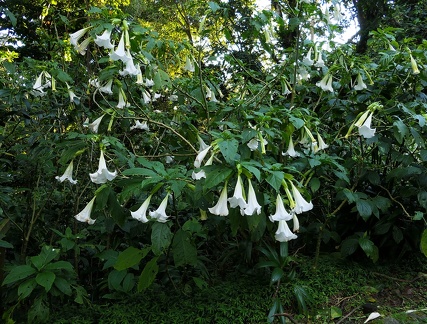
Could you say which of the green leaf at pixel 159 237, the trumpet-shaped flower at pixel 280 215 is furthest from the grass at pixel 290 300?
the trumpet-shaped flower at pixel 280 215

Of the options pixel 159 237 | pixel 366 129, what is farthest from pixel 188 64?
pixel 159 237

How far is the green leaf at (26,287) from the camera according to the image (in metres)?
2.06

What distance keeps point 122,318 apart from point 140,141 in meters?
2.03

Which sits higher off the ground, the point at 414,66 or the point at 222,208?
the point at 414,66

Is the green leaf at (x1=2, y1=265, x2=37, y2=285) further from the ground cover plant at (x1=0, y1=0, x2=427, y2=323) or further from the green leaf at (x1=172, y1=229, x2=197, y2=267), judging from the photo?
the green leaf at (x1=172, y1=229, x2=197, y2=267)

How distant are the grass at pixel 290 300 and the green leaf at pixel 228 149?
1169 mm

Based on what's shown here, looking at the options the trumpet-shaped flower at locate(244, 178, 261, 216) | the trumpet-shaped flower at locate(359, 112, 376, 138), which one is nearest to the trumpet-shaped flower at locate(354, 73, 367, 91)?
the trumpet-shaped flower at locate(359, 112, 376, 138)

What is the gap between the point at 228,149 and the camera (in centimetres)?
179

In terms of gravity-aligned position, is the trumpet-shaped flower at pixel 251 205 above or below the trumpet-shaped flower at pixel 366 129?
below

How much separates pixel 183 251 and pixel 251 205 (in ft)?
2.02

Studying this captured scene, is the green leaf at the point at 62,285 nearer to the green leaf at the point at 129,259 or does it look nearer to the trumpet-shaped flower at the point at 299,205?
the green leaf at the point at 129,259

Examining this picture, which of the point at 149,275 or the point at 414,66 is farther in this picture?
the point at 414,66

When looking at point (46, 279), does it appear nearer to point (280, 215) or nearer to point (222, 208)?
point (222, 208)

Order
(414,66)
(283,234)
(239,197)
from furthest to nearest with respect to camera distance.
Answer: (414,66)
(283,234)
(239,197)
